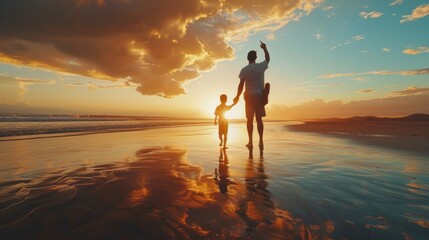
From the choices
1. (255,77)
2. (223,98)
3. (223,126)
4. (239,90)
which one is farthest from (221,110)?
(255,77)

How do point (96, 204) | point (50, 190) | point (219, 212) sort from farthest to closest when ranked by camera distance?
point (50, 190) → point (96, 204) → point (219, 212)

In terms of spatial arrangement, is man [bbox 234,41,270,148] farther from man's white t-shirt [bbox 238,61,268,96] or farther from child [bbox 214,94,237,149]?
child [bbox 214,94,237,149]

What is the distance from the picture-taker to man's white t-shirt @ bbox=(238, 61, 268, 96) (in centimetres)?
725

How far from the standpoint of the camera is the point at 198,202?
8.18ft

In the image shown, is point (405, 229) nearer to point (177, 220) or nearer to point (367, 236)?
point (367, 236)

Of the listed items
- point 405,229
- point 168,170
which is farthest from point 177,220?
point 168,170

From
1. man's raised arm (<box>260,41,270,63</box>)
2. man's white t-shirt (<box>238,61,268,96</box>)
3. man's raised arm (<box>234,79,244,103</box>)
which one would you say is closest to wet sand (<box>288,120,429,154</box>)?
man's white t-shirt (<box>238,61,268,96</box>)

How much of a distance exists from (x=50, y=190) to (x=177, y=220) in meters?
1.97

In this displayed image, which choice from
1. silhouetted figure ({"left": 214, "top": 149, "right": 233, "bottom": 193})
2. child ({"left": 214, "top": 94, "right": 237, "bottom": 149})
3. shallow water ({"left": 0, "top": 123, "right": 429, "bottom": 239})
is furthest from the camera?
child ({"left": 214, "top": 94, "right": 237, "bottom": 149})

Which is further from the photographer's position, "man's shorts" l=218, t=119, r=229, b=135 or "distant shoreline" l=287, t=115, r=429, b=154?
"man's shorts" l=218, t=119, r=229, b=135

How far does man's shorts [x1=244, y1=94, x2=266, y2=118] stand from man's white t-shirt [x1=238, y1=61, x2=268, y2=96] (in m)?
0.16

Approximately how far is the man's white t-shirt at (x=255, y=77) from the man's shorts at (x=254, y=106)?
155mm

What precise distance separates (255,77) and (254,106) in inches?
35.3

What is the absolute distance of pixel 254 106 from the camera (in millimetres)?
7309
